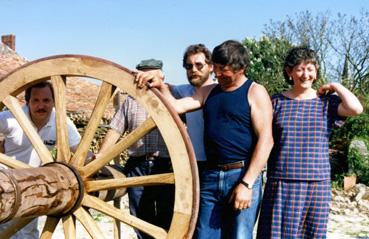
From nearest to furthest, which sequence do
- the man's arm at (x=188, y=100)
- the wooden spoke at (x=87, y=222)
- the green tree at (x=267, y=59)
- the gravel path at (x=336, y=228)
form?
the wooden spoke at (x=87, y=222) → the man's arm at (x=188, y=100) → the gravel path at (x=336, y=228) → the green tree at (x=267, y=59)

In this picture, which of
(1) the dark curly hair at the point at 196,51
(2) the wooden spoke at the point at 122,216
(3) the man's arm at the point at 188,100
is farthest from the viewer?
(1) the dark curly hair at the point at 196,51

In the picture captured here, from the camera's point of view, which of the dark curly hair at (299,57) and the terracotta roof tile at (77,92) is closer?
the dark curly hair at (299,57)

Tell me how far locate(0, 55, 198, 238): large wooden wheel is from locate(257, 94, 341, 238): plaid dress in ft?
2.68

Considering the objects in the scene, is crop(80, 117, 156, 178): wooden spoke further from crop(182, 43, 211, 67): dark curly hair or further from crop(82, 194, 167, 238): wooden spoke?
crop(182, 43, 211, 67): dark curly hair

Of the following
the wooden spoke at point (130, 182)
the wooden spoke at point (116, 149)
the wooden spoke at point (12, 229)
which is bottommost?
the wooden spoke at point (12, 229)

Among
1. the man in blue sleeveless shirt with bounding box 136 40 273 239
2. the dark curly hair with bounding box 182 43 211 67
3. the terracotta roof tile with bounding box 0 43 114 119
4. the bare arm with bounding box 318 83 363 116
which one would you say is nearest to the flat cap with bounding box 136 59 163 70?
the dark curly hair with bounding box 182 43 211 67

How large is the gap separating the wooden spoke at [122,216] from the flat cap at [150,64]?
1.40m

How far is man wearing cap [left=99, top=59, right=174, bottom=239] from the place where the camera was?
4.23 m

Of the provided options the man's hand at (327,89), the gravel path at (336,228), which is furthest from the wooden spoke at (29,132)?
the gravel path at (336,228)

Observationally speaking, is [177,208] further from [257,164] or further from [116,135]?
[116,135]

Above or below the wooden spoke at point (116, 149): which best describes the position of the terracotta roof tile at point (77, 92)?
above

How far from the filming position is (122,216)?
10.3ft

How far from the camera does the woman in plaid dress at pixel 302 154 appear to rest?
3443 millimetres

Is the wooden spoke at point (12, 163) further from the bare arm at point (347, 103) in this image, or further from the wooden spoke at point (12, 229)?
the bare arm at point (347, 103)
